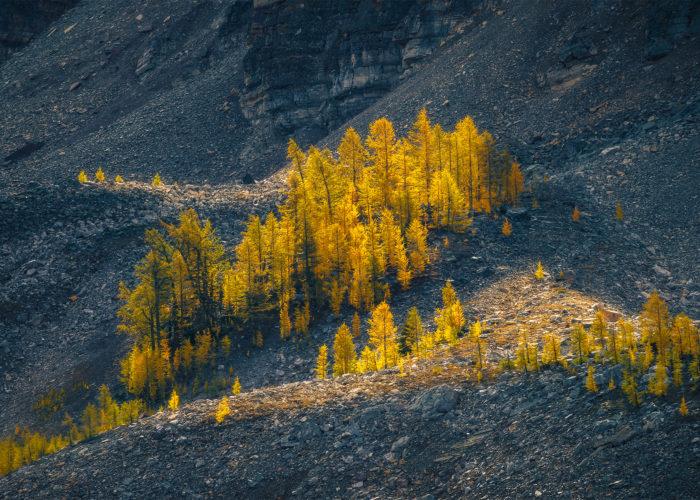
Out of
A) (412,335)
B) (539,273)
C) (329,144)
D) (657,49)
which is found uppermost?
(657,49)

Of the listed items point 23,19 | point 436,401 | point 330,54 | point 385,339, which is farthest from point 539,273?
point 23,19

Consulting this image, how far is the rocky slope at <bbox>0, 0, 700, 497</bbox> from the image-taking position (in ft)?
86.7

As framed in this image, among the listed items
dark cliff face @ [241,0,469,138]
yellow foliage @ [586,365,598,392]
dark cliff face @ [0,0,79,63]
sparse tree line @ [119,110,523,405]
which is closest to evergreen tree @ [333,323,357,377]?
sparse tree line @ [119,110,523,405]

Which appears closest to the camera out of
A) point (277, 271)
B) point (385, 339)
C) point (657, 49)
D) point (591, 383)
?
point (591, 383)

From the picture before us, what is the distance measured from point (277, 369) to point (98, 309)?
16.5 metres

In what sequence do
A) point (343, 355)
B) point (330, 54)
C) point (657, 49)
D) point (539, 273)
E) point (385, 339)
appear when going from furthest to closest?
point (330, 54)
point (657, 49)
point (539, 273)
point (343, 355)
point (385, 339)

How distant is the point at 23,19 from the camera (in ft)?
422

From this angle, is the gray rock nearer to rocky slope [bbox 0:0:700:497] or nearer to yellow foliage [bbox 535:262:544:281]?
rocky slope [bbox 0:0:700:497]

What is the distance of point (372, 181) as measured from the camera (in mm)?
38562

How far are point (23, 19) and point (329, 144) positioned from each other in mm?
101600

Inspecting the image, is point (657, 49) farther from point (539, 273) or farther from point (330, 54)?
point (330, 54)

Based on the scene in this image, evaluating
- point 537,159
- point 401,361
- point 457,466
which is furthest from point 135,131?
point 457,466

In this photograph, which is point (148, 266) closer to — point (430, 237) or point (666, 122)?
point (430, 237)

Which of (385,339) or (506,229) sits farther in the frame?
(506,229)
